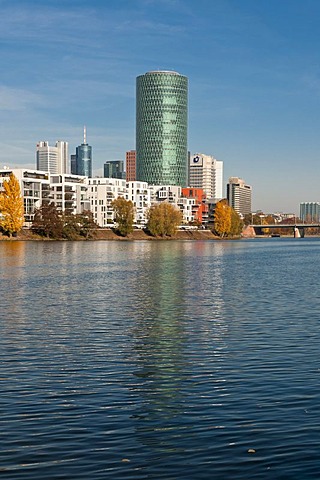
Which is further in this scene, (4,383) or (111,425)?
(4,383)

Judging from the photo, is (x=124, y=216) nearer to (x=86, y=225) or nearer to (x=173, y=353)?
(x=86, y=225)

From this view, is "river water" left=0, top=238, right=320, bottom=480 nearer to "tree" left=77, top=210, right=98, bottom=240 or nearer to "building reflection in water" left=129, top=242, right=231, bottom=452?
"building reflection in water" left=129, top=242, right=231, bottom=452

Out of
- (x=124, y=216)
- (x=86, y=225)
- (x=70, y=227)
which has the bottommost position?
(x=70, y=227)

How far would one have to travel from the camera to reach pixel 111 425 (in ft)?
49.5

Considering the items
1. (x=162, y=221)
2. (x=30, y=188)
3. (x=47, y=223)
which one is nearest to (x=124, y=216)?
(x=162, y=221)

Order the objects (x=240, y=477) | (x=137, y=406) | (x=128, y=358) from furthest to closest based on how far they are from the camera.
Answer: (x=128, y=358) < (x=137, y=406) < (x=240, y=477)

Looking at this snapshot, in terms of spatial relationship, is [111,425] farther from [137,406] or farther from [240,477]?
[240,477]

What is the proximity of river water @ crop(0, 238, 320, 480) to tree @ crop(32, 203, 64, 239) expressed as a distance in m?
121

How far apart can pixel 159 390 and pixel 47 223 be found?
143m

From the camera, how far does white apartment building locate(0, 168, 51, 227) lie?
183 metres

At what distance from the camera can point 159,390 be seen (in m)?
18.4

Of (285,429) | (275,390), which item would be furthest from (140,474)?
(275,390)

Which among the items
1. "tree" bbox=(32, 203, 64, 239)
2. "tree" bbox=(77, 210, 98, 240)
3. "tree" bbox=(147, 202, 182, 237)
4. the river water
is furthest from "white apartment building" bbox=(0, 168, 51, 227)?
the river water

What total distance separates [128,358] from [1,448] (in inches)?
361
